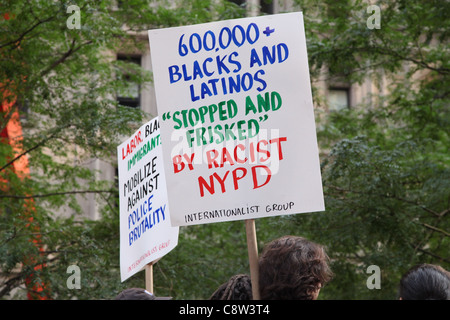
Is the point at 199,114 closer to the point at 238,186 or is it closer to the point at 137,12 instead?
the point at 238,186

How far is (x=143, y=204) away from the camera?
211 inches

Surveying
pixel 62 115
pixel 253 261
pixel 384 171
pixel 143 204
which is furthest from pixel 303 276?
pixel 62 115

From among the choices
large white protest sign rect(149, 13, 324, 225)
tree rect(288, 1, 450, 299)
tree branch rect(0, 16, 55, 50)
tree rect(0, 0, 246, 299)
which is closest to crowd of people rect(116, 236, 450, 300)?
large white protest sign rect(149, 13, 324, 225)

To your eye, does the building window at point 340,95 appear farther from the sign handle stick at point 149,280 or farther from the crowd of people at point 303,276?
the crowd of people at point 303,276

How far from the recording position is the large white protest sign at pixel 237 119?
405 cm

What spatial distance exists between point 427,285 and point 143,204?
255 cm

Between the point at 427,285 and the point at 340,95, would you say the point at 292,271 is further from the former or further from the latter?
the point at 340,95

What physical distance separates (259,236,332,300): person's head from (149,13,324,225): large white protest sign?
60cm

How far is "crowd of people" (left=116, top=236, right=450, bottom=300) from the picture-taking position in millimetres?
3254

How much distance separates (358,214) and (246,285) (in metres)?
6.31

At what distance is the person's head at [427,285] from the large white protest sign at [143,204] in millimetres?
1940

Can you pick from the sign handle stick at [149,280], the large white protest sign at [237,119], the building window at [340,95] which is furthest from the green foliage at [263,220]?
the building window at [340,95]

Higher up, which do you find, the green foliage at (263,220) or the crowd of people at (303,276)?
the green foliage at (263,220)

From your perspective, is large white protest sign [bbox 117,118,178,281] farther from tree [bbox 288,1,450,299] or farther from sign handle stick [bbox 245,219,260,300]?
tree [bbox 288,1,450,299]
